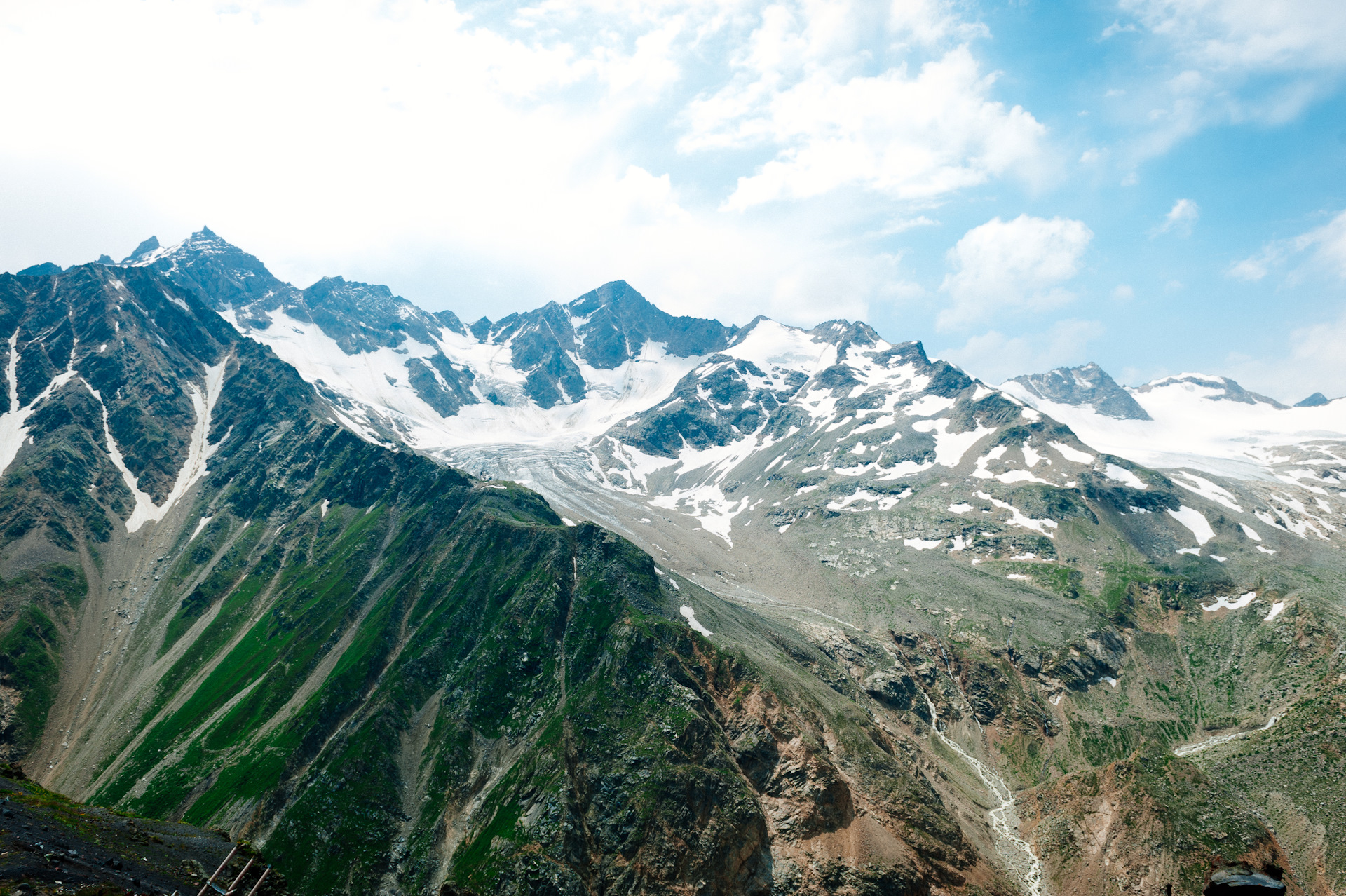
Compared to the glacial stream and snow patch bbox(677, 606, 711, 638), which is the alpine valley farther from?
snow patch bbox(677, 606, 711, 638)

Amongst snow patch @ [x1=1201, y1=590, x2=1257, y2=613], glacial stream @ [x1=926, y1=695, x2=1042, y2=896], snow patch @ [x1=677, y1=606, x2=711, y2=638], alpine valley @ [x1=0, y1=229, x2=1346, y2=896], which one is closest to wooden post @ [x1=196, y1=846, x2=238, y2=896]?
alpine valley @ [x1=0, y1=229, x2=1346, y2=896]

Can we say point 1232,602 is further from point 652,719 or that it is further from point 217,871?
point 217,871

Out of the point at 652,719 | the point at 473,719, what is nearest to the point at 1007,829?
the point at 652,719

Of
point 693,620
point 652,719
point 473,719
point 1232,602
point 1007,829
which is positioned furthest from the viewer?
point 1232,602

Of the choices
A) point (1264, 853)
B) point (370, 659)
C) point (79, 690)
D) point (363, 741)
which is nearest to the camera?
point (1264, 853)

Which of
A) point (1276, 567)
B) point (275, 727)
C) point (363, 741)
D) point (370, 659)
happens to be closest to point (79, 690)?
point (275, 727)

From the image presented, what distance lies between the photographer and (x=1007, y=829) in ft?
386

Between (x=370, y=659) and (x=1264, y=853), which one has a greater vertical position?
(x=370, y=659)

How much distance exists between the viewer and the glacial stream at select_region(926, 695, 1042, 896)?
102m

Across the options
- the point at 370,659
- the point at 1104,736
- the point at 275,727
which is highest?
the point at 370,659

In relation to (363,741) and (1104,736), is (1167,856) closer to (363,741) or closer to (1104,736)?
(1104,736)

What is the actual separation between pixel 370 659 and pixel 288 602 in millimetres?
51075

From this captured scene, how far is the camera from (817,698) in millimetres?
124688

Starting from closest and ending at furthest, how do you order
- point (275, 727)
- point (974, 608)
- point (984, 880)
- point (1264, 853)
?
point (1264, 853)
point (984, 880)
point (275, 727)
point (974, 608)
